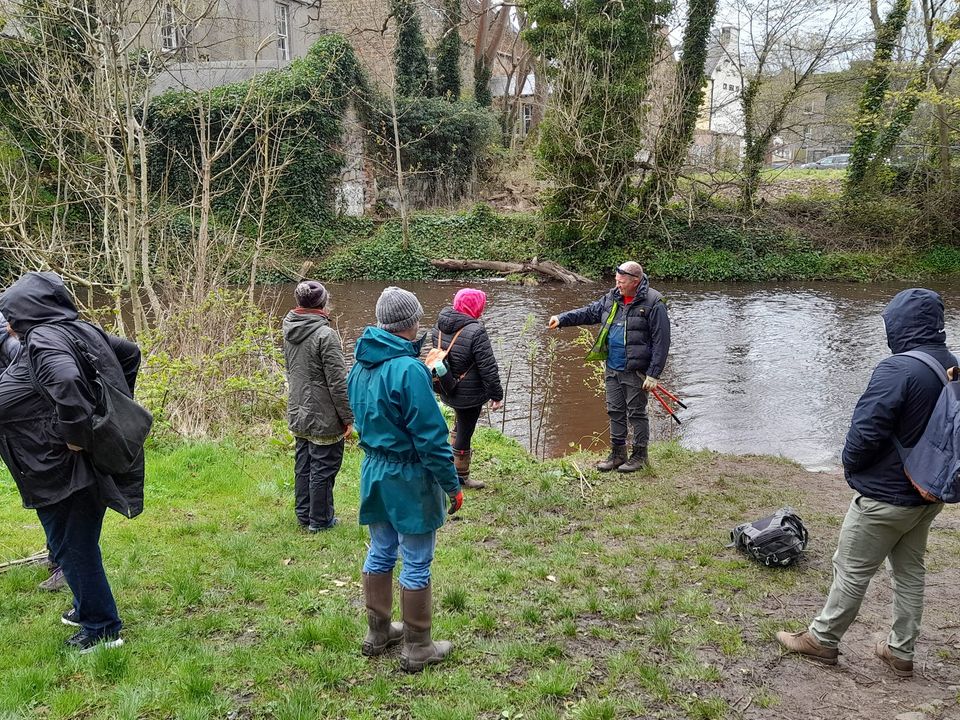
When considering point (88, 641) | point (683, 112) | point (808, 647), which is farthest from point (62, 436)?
point (683, 112)

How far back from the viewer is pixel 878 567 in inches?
152

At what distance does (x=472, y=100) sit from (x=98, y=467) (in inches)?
1121

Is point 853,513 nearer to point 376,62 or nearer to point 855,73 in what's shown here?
point 855,73

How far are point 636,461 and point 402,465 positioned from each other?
459 centimetres

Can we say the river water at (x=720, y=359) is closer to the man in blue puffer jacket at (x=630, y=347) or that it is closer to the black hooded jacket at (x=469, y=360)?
the man in blue puffer jacket at (x=630, y=347)

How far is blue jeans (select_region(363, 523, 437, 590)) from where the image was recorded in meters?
3.71

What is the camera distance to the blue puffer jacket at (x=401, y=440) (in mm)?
3564

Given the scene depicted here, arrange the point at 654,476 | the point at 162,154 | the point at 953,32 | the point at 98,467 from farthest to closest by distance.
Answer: the point at 162,154 < the point at 953,32 < the point at 654,476 < the point at 98,467

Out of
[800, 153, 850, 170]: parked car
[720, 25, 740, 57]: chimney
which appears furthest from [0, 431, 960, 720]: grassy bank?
[800, 153, 850, 170]: parked car

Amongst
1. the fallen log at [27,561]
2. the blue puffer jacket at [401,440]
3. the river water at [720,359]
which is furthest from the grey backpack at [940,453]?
the river water at [720,359]

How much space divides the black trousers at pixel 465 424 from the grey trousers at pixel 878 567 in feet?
11.7

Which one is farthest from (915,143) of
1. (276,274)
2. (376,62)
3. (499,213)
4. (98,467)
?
(98,467)

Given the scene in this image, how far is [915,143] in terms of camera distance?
25906mm

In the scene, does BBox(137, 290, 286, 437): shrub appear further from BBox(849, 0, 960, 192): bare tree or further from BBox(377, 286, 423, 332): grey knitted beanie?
BBox(849, 0, 960, 192): bare tree
